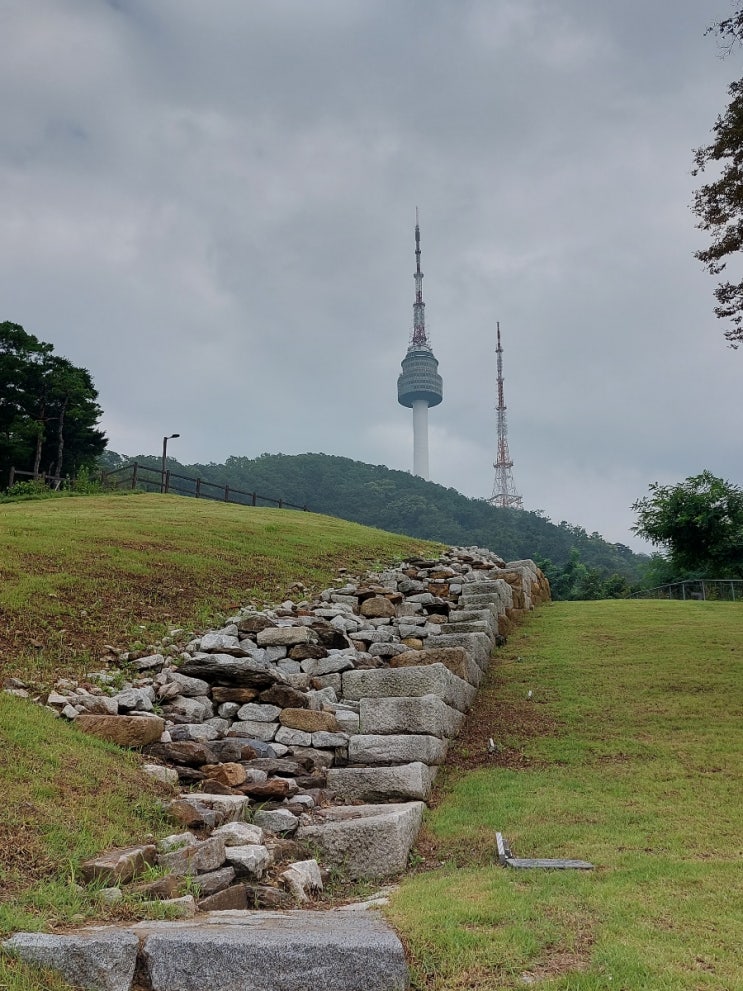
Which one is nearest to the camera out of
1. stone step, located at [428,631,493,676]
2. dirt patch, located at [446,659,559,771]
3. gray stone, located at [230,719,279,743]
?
gray stone, located at [230,719,279,743]

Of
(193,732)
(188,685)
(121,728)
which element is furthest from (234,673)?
(121,728)

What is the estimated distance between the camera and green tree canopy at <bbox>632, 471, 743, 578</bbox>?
27.6m

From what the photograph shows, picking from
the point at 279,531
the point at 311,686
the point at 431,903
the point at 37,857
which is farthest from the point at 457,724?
the point at 279,531

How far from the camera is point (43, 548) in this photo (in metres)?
10.1

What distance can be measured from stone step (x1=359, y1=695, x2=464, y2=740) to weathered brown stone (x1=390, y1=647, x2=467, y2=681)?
1472mm

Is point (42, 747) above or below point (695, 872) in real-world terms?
above

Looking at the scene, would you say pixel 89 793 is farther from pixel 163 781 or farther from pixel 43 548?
pixel 43 548

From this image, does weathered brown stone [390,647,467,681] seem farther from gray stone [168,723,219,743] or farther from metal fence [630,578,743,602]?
metal fence [630,578,743,602]

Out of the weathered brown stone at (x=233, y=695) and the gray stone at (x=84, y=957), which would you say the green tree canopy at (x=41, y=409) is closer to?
the weathered brown stone at (x=233, y=695)

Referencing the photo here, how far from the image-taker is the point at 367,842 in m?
Result: 5.12

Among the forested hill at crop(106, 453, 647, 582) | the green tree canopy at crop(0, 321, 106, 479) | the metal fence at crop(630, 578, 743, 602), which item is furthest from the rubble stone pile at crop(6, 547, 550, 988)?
the forested hill at crop(106, 453, 647, 582)

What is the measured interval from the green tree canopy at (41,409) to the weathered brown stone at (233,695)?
30300mm

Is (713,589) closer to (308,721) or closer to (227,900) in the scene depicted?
(308,721)

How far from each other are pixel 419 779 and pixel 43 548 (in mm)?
6455
